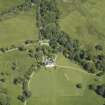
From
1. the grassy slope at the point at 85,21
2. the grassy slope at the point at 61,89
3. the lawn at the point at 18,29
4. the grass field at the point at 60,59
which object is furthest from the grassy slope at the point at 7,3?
the grassy slope at the point at 61,89

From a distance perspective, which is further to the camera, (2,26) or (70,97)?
(2,26)

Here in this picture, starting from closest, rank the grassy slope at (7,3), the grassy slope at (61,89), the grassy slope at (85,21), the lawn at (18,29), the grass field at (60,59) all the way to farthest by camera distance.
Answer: the grassy slope at (61,89), the grass field at (60,59), the lawn at (18,29), the grassy slope at (85,21), the grassy slope at (7,3)

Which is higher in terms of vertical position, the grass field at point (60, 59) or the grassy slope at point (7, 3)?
the grassy slope at point (7, 3)

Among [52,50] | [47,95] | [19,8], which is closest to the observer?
[47,95]

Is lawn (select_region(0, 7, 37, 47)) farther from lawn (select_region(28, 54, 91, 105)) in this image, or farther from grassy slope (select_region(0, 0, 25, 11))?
lawn (select_region(28, 54, 91, 105))

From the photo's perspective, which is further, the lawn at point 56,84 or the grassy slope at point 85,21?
the grassy slope at point 85,21

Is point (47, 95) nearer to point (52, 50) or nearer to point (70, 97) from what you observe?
point (70, 97)

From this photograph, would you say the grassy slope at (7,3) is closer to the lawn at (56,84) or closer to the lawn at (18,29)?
the lawn at (18,29)

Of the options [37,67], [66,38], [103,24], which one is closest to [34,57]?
[37,67]
